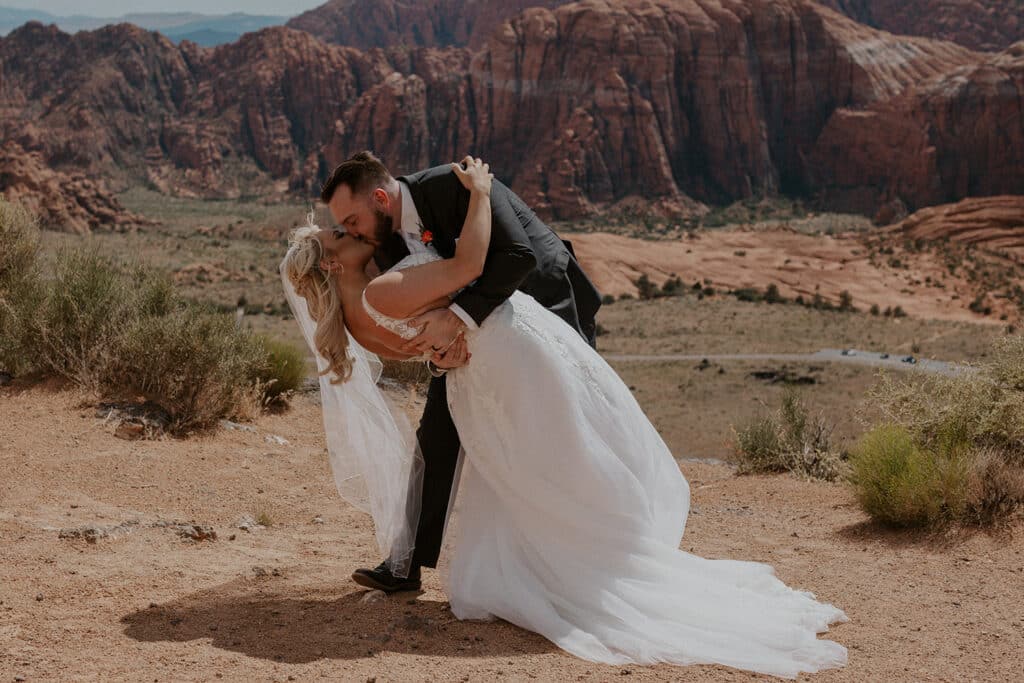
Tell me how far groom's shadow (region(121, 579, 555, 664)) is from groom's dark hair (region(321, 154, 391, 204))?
1.72 meters

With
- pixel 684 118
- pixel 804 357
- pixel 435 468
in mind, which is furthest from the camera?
pixel 684 118

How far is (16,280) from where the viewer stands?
8695 millimetres

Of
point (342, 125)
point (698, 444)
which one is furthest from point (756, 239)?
point (342, 125)

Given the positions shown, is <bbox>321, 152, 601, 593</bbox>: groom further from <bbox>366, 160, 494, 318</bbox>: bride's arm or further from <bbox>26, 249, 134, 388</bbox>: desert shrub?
<bbox>26, 249, 134, 388</bbox>: desert shrub

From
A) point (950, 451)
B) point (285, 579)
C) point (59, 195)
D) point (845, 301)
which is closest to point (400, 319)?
point (285, 579)

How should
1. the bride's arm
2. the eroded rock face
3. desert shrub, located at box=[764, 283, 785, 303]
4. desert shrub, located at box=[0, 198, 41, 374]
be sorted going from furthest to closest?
1. the eroded rock face
2. desert shrub, located at box=[764, 283, 785, 303]
3. desert shrub, located at box=[0, 198, 41, 374]
4. the bride's arm

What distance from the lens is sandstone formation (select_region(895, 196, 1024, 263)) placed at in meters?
46.9

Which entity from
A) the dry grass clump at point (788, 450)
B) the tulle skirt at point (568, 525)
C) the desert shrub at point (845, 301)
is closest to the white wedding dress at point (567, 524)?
the tulle skirt at point (568, 525)

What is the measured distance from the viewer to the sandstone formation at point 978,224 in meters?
46.9

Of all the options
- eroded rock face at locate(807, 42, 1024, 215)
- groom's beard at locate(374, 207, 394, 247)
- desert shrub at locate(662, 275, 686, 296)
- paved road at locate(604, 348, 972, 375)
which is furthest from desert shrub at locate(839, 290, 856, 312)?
eroded rock face at locate(807, 42, 1024, 215)

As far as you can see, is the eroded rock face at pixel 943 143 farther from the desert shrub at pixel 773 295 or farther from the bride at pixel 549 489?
the bride at pixel 549 489

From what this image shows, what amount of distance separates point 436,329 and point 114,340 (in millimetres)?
4802

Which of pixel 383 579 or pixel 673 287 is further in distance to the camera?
pixel 673 287

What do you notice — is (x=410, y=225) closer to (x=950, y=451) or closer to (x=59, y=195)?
(x=950, y=451)
